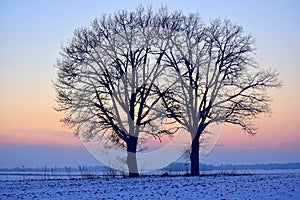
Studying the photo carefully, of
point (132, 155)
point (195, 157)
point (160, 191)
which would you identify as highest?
point (132, 155)

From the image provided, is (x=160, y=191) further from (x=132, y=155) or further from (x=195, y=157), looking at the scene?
(x=195, y=157)

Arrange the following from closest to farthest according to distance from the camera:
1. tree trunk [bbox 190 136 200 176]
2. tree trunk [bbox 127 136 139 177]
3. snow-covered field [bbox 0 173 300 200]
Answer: snow-covered field [bbox 0 173 300 200] → tree trunk [bbox 127 136 139 177] → tree trunk [bbox 190 136 200 176]

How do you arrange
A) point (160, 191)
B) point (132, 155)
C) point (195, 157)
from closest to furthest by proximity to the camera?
point (160, 191) → point (132, 155) → point (195, 157)

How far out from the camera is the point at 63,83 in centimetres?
4153

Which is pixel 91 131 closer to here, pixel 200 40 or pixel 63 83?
pixel 63 83

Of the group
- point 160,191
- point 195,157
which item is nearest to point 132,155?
point 195,157

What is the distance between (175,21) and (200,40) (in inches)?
101

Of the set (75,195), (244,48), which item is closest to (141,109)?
(244,48)

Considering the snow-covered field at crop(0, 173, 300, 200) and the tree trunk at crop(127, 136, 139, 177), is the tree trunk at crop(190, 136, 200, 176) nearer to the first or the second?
the tree trunk at crop(127, 136, 139, 177)

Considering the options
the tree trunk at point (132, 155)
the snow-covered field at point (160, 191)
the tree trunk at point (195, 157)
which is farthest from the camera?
the tree trunk at point (195, 157)

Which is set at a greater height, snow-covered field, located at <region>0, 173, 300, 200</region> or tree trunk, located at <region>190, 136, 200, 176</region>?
tree trunk, located at <region>190, 136, 200, 176</region>

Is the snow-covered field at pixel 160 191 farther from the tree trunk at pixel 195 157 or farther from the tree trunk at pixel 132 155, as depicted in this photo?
the tree trunk at pixel 195 157

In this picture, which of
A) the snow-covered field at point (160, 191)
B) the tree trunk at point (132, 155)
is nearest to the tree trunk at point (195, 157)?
the tree trunk at point (132, 155)

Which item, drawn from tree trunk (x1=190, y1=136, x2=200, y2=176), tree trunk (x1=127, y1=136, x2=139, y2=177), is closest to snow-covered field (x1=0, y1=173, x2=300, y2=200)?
tree trunk (x1=127, y1=136, x2=139, y2=177)
